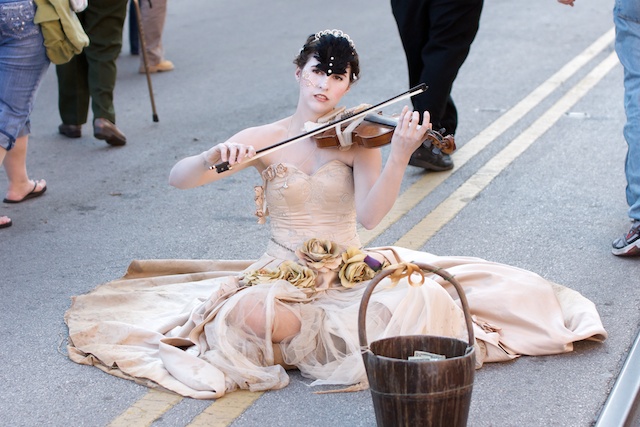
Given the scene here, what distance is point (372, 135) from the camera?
4.19 meters

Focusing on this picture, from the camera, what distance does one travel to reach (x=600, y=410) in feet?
12.7

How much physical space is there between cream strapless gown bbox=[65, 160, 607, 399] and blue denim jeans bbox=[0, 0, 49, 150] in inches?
64.3

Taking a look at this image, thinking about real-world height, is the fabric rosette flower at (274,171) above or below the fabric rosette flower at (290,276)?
above

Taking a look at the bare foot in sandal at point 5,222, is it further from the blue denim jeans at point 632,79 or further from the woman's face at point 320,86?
the blue denim jeans at point 632,79

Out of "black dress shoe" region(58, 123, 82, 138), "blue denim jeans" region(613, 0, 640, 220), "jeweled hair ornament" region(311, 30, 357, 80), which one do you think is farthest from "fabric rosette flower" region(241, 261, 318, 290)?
"black dress shoe" region(58, 123, 82, 138)

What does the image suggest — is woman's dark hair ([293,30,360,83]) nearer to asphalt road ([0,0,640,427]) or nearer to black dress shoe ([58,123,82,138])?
asphalt road ([0,0,640,427])

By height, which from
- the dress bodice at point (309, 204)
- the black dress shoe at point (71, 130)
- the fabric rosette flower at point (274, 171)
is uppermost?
the fabric rosette flower at point (274, 171)

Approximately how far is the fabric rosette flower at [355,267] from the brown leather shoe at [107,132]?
386cm

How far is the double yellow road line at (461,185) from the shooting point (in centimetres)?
383

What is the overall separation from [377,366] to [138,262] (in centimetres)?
227

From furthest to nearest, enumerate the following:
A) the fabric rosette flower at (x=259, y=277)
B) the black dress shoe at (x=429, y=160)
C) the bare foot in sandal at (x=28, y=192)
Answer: the black dress shoe at (x=429, y=160) < the bare foot in sandal at (x=28, y=192) < the fabric rosette flower at (x=259, y=277)

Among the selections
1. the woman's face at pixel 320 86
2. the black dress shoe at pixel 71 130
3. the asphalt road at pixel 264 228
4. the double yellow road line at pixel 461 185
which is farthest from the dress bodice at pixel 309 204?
the black dress shoe at pixel 71 130

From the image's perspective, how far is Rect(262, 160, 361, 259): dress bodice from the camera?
4.41 meters

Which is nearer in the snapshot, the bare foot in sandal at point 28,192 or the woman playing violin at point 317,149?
the woman playing violin at point 317,149
